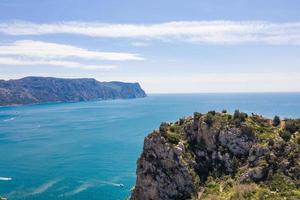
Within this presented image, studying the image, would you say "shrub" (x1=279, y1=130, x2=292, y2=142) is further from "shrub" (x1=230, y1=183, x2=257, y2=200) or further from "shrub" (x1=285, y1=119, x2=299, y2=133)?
"shrub" (x1=230, y1=183, x2=257, y2=200)

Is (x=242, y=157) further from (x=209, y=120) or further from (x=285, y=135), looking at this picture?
(x=209, y=120)

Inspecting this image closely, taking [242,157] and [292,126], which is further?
[292,126]

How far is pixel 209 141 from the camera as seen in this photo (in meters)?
87.2

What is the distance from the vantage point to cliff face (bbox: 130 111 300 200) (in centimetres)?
7694

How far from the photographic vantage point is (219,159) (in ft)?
278

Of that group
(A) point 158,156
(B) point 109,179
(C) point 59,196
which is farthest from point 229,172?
(B) point 109,179

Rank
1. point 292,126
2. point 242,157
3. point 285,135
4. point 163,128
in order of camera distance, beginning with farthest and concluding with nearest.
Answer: point 163,128 < point 292,126 < point 242,157 < point 285,135

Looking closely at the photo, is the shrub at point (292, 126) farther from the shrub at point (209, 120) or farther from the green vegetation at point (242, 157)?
the shrub at point (209, 120)

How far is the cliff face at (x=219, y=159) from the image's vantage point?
7694 cm

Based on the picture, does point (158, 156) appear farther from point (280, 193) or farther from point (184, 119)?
point (280, 193)

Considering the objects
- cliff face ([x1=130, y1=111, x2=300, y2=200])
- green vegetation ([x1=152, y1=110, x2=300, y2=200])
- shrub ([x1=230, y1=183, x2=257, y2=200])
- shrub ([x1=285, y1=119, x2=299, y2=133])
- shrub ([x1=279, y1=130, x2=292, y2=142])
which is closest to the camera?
shrub ([x1=230, y1=183, x2=257, y2=200])

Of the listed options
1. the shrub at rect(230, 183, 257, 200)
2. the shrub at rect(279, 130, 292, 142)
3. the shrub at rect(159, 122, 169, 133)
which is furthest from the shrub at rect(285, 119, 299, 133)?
the shrub at rect(159, 122, 169, 133)

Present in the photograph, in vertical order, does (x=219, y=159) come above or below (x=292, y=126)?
below

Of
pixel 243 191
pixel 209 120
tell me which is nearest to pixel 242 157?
pixel 209 120
